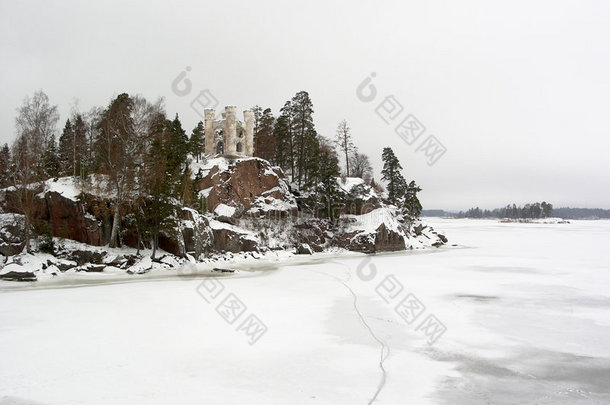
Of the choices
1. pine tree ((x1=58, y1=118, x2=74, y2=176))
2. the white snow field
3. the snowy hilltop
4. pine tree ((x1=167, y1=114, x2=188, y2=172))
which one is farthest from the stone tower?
the white snow field

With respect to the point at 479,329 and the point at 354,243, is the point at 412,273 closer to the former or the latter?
the point at 479,329

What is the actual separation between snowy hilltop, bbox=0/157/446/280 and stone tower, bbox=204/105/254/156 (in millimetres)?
3814

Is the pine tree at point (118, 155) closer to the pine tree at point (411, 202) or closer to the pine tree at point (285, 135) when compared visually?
the pine tree at point (285, 135)

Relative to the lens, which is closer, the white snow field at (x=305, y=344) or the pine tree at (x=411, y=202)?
the white snow field at (x=305, y=344)

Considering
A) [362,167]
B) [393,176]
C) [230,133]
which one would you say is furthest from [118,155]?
[362,167]

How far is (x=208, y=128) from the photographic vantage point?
1927 inches

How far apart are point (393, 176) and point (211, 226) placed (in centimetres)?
3145

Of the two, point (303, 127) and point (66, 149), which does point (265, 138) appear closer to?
point (303, 127)

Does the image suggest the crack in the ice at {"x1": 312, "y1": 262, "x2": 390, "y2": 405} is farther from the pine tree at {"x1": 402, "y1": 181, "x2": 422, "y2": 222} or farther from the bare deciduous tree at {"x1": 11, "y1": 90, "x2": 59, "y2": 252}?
the pine tree at {"x1": 402, "y1": 181, "x2": 422, "y2": 222}

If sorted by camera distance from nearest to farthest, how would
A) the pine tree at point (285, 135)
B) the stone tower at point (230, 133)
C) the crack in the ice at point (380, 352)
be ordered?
the crack in the ice at point (380, 352) < the stone tower at point (230, 133) < the pine tree at point (285, 135)

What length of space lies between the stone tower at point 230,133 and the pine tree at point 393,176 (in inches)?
838

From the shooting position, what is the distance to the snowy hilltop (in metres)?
25.7

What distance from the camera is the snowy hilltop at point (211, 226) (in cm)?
2572

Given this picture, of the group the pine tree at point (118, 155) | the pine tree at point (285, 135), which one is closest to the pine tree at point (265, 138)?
the pine tree at point (285, 135)
